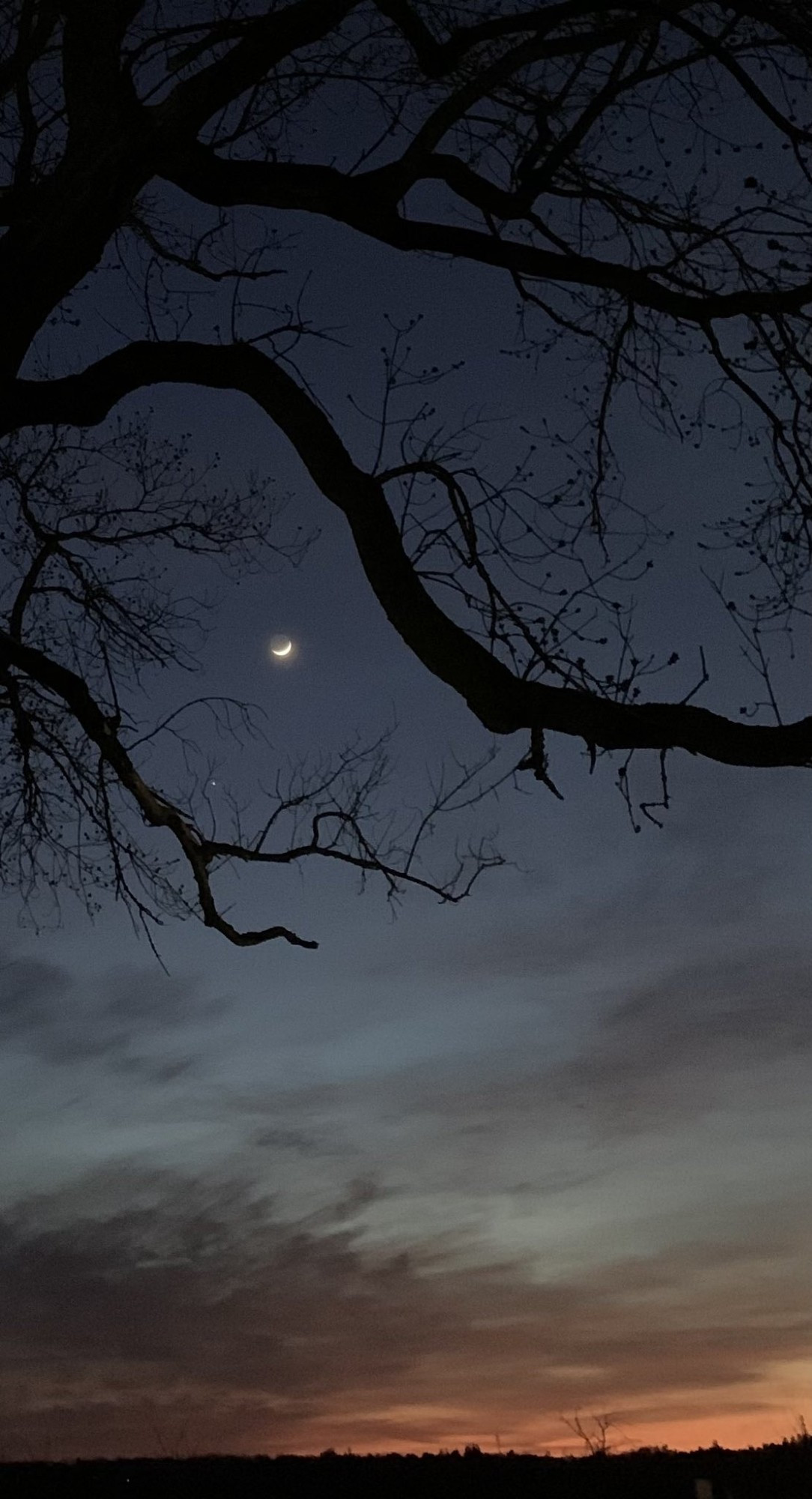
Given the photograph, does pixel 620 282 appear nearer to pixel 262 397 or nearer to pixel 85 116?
pixel 262 397

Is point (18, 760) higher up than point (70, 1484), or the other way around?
point (18, 760)

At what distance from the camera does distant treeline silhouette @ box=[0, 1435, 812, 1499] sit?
5785 mm

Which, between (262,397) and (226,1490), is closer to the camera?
(226,1490)

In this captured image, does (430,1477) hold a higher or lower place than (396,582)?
lower

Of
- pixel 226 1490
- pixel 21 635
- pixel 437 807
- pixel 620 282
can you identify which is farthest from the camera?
pixel 21 635

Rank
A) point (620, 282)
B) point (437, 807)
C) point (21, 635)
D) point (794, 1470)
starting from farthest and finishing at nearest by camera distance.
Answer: point (21, 635)
point (437, 807)
point (620, 282)
point (794, 1470)

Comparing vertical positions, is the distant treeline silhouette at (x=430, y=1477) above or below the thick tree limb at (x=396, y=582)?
below

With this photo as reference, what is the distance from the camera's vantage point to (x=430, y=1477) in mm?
6020

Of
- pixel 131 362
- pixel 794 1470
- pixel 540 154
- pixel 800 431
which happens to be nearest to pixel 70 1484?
pixel 794 1470

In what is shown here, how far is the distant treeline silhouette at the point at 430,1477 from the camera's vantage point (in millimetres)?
5785

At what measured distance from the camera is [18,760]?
887 centimetres

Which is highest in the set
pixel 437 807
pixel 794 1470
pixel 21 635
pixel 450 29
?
pixel 450 29

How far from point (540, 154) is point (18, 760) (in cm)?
464

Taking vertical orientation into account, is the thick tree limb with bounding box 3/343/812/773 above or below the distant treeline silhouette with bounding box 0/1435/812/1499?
above
